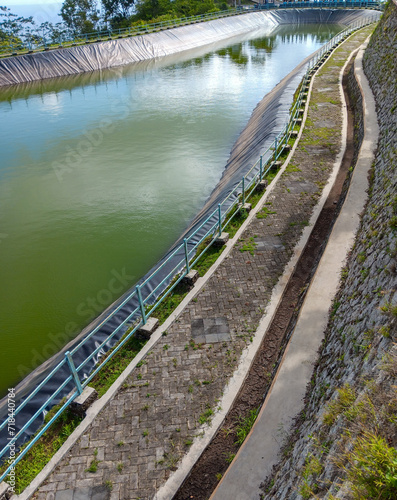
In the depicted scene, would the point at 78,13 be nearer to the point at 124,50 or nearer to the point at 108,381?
the point at 124,50

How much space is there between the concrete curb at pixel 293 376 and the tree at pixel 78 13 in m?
54.2

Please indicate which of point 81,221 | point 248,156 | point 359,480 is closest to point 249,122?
point 248,156

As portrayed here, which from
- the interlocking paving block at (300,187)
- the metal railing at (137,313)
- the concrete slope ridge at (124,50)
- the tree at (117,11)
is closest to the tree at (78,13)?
the tree at (117,11)

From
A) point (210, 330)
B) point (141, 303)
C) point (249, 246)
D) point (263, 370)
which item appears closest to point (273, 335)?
point (263, 370)

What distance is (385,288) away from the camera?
195 inches

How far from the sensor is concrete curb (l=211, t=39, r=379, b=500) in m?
4.67

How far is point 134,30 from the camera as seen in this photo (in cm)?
4228

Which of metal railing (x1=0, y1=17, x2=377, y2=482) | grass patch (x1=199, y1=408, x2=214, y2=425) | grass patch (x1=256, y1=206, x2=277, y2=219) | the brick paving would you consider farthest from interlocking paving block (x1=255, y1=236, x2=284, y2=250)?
grass patch (x1=199, y1=408, x2=214, y2=425)

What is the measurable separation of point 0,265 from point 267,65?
31.1 metres

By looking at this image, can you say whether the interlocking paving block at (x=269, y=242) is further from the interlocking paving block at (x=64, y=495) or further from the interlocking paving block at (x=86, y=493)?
the interlocking paving block at (x=64, y=495)

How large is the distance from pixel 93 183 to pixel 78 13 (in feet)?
161

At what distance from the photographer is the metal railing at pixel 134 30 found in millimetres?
32938

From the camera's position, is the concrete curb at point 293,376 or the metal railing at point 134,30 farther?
the metal railing at point 134,30

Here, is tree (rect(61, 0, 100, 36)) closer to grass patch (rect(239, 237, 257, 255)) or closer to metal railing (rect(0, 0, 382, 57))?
metal railing (rect(0, 0, 382, 57))
